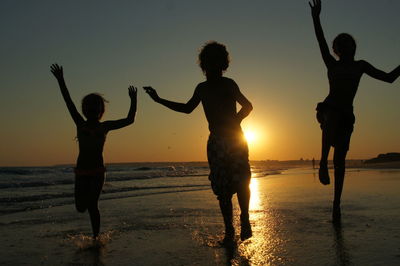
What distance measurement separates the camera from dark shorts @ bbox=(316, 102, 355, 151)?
483 cm

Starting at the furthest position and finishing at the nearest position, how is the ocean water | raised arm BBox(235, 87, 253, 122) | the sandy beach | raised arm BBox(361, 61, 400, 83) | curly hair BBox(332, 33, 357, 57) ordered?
1. the ocean water
2. curly hair BBox(332, 33, 357, 57)
3. raised arm BBox(361, 61, 400, 83)
4. raised arm BBox(235, 87, 253, 122)
5. the sandy beach

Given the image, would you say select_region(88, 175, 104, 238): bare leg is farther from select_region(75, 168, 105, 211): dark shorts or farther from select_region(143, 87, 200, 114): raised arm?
select_region(143, 87, 200, 114): raised arm

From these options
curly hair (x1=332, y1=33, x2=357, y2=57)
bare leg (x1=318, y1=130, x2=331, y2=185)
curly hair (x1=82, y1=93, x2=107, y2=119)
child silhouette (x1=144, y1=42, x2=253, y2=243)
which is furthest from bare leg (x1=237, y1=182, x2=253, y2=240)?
curly hair (x1=332, y1=33, x2=357, y2=57)

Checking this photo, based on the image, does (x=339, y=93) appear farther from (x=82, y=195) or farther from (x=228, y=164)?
(x=82, y=195)

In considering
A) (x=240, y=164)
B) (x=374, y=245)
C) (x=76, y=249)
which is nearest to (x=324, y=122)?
(x=240, y=164)

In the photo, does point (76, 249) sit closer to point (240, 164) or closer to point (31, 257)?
point (31, 257)

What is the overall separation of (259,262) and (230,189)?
3.56 ft

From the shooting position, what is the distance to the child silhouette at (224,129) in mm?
4062

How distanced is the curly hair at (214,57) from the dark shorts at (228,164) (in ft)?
2.47

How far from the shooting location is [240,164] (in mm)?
4070

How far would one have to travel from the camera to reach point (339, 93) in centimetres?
482

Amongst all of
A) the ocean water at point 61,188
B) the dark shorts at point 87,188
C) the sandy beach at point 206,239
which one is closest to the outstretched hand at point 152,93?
the dark shorts at point 87,188

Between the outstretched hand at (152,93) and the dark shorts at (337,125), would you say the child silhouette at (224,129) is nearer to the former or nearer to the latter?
the outstretched hand at (152,93)

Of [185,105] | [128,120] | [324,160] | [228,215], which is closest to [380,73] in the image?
[324,160]
